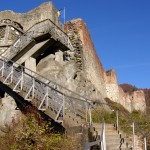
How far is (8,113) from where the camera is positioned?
15.5 meters

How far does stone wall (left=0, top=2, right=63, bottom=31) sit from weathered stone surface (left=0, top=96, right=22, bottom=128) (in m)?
10.8

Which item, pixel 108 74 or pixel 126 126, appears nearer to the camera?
pixel 126 126

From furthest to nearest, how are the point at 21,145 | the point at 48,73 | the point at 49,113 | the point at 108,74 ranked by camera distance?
1. the point at 108,74
2. the point at 48,73
3. the point at 49,113
4. the point at 21,145

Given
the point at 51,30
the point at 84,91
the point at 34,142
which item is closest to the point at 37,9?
the point at 51,30

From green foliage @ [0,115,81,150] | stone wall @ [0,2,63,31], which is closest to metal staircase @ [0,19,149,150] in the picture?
green foliage @ [0,115,81,150]

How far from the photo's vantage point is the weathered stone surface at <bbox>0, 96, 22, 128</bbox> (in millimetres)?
15067

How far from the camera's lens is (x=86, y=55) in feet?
89.2

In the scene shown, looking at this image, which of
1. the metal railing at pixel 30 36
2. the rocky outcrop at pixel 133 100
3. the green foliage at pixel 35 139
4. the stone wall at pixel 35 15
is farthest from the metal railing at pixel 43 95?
the rocky outcrop at pixel 133 100

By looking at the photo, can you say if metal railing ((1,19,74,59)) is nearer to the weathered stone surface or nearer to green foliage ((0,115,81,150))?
the weathered stone surface

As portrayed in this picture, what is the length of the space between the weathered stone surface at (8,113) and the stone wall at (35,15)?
10.8 m

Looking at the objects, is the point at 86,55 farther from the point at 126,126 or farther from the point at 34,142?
the point at 34,142

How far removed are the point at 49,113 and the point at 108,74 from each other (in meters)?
23.2

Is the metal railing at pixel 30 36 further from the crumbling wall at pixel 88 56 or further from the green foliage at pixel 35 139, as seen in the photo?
the green foliage at pixel 35 139

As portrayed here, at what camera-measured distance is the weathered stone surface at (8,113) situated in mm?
15067
